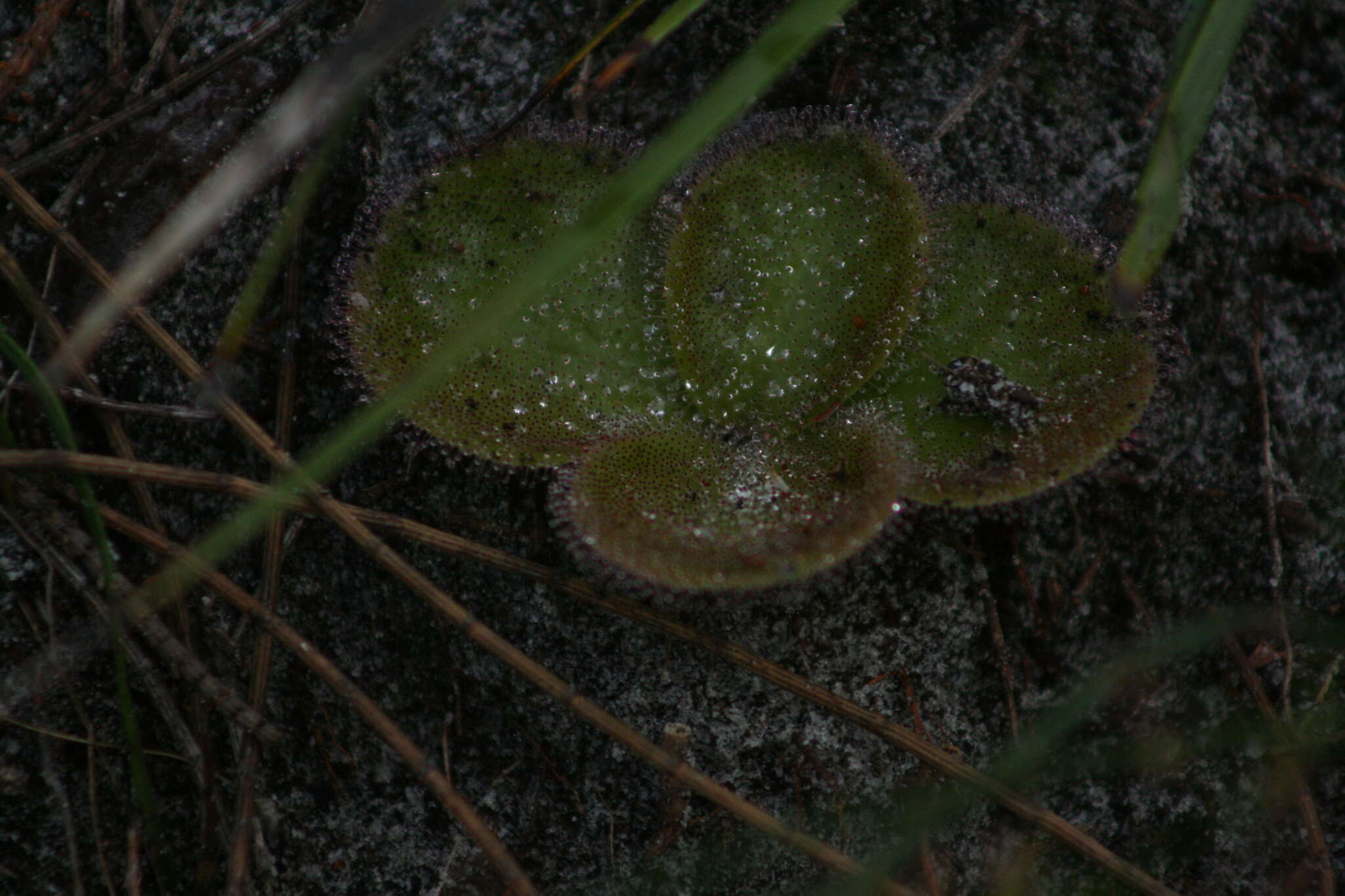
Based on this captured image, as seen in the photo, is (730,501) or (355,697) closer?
(355,697)

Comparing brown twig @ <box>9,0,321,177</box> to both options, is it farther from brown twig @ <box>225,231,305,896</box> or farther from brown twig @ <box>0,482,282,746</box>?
brown twig @ <box>0,482,282,746</box>

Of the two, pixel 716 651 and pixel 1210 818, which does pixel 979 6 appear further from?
pixel 1210 818

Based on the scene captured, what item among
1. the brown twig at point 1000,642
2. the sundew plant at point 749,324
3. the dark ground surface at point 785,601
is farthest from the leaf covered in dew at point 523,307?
the brown twig at point 1000,642

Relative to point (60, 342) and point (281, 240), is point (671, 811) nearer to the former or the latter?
point (281, 240)

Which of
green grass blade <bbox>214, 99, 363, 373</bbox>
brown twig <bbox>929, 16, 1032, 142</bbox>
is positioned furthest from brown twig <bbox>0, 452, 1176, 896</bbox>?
brown twig <bbox>929, 16, 1032, 142</bbox>

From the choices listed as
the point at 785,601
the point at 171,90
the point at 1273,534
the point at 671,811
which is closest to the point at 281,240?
→ the point at 171,90

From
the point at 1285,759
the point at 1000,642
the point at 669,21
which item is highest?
the point at 669,21

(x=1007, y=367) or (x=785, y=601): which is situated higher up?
(x=1007, y=367)
